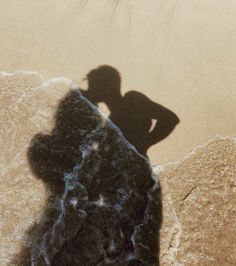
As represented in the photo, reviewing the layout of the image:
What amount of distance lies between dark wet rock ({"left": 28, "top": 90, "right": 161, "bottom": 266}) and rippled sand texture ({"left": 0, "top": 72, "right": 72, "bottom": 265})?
0.35 feet

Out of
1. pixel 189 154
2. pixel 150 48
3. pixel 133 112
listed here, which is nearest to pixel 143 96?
pixel 133 112

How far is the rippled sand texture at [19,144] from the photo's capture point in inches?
154

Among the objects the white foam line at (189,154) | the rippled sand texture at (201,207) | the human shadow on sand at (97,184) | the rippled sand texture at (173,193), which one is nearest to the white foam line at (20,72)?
the rippled sand texture at (173,193)

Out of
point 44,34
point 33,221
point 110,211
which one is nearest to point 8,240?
point 33,221

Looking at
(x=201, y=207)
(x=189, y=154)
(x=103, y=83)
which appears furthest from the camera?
(x=103, y=83)

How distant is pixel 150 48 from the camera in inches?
195

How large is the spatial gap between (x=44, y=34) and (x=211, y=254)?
2959 millimetres

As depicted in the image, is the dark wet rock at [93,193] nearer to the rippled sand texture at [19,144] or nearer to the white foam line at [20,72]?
the rippled sand texture at [19,144]

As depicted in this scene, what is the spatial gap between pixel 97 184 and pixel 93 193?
3.7 inches

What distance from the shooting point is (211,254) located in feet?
12.6

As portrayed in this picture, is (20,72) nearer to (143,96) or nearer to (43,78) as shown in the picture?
(43,78)

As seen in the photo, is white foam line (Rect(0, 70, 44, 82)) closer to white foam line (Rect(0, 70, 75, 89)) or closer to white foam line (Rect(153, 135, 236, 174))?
white foam line (Rect(0, 70, 75, 89))

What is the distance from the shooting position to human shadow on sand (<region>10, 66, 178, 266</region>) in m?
3.86

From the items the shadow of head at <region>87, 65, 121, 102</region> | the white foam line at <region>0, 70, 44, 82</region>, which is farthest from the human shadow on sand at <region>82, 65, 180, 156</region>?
the white foam line at <region>0, 70, 44, 82</region>
